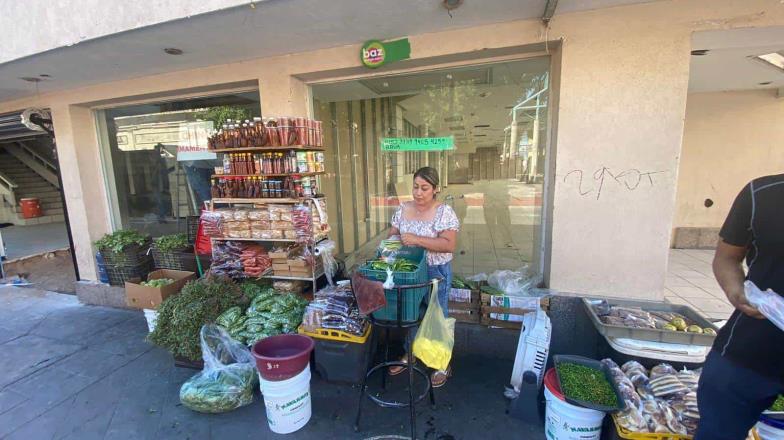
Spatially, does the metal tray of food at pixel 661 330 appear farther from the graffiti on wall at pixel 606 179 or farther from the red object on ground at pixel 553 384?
the graffiti on wall at pixel 606 179

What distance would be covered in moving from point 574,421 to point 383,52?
138 inches

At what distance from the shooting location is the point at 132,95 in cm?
442

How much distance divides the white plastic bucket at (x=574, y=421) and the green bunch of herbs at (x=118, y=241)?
18.2ft

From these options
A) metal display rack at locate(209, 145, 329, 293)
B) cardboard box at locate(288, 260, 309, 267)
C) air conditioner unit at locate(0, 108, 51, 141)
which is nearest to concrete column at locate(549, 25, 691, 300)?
metal display rack at locate(209, 145, 329, 293)

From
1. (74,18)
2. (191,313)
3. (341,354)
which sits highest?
(74,18)

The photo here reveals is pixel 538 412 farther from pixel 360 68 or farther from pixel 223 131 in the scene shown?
pixel 223 131

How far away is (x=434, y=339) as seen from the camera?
2254 millimetres

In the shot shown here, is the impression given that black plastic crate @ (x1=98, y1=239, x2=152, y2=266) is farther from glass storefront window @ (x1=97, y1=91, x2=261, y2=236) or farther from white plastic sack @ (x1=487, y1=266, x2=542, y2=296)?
white plastic sack @ (x1=487, y1=266, x2=542, y2=296)

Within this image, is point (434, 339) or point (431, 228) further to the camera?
point (431, 228)

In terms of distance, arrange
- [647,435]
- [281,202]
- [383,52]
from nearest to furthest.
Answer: [647,435] < [383,52] < [281,202]

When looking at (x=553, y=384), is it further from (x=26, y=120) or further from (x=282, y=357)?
(x=26, y=120)

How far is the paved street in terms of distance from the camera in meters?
2.45

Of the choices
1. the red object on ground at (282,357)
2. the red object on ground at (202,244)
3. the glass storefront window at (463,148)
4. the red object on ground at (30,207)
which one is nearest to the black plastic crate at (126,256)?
the red object on ground at (202,244)

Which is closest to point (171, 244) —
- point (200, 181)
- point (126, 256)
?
point (126, 256)
